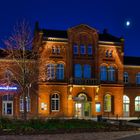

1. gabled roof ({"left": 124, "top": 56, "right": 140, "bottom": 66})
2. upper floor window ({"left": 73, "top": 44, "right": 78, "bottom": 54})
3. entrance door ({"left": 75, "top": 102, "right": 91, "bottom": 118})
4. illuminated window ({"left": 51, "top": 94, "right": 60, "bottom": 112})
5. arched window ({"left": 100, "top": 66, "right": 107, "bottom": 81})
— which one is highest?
upper floor window ({"left": 73, "top": 44, "right": 78, "bottom": 54})

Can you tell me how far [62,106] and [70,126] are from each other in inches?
1410

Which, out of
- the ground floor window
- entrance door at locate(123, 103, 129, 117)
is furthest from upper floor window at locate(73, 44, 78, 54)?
the ground floor window

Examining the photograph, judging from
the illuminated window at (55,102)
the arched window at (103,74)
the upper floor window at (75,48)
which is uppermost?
the upper floor window at (75,48)

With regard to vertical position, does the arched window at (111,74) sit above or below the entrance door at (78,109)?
above

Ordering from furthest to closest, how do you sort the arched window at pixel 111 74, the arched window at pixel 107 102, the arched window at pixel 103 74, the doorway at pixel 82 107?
the arched window at pixel 111 74, the arched window at pixel 103 74, the arched window at pixel 107 102, the doorway at pixel 82 107

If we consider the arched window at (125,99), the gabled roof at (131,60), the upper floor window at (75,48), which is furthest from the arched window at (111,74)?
the upper floor window at (75,48)

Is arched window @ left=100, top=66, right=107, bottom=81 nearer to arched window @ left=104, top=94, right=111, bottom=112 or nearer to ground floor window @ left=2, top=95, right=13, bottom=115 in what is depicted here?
arched window @ left=104, top=94, right=111, bottom=112

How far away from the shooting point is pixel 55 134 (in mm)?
24938

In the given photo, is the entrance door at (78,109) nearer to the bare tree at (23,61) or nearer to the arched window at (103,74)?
the arched window at (103,74)

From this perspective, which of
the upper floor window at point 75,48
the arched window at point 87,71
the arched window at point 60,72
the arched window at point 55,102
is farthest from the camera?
the arched window at point 87,71

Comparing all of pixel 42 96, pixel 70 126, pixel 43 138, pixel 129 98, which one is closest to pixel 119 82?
pixel 129 98

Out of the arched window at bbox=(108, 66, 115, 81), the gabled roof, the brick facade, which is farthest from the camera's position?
the gabled roof

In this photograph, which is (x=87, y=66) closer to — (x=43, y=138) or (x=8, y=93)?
(x=8, y=93)

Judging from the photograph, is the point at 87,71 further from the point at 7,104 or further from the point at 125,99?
the point at 7,104
